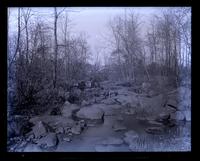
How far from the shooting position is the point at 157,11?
9.53 ft

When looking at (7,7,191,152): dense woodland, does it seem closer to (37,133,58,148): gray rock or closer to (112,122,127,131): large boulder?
(37,133,58,148): gray rock

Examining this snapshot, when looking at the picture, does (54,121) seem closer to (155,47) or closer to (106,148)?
(106,148)

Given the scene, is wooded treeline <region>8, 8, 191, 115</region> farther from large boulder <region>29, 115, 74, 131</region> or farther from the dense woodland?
large boulder <region>29, 115, 74, 131</region>

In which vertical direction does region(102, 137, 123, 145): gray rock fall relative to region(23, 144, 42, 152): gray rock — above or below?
above

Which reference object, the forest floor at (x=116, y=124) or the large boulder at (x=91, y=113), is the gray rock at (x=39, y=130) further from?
the large boulder at (x=91, y=113)

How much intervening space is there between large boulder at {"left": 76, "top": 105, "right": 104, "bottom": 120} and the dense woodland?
9 cm

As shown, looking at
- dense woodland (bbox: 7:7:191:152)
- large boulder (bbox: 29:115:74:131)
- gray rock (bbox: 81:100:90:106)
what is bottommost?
large boulder (bbox: 29:115:74:131)

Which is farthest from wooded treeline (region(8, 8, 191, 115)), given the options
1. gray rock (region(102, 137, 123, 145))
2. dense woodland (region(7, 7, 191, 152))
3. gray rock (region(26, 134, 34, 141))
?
gray rock (region(102, 137, 123, 145))

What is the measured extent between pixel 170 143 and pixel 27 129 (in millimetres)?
1211

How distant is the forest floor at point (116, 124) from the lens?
9.36 feet

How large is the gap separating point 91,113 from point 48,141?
16.8 inches

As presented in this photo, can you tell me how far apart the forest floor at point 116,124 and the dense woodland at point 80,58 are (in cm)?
8

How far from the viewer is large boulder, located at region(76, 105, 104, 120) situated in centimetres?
289

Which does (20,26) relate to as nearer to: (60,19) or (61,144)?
(60,19)
